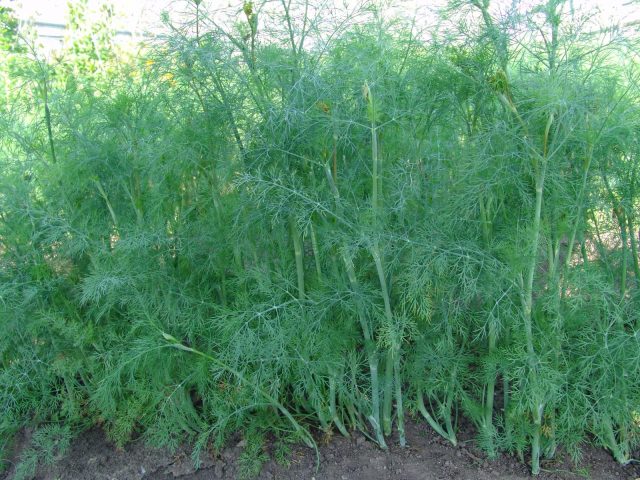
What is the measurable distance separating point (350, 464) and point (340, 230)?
4.27 ft

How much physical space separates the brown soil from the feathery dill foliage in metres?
0.10

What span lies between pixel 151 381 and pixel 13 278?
39.3 inches

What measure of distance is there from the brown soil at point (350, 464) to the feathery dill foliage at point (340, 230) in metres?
0.10

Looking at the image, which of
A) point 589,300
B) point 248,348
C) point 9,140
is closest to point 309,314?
point 248,348

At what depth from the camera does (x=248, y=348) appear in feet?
9.31

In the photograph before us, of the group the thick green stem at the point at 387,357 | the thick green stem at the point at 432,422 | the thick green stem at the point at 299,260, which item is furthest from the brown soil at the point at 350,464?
the thick green stem at the point at 299,260

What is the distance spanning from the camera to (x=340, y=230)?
281 cm

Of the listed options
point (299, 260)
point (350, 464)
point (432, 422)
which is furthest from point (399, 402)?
point (299, 260)

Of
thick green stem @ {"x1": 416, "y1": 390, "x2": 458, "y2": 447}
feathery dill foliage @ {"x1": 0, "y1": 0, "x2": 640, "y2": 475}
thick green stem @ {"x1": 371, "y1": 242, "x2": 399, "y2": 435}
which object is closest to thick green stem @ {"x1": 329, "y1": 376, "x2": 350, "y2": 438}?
feathery dill foliage @ {"x1": 0, "y1": 0, "x2": 640, "y2": 475}

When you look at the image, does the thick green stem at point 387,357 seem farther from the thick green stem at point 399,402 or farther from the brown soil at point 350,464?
the brown soil at point 350,464

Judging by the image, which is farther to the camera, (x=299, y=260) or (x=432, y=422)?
(x=432, y=422)

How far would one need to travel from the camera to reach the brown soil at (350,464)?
303 cm

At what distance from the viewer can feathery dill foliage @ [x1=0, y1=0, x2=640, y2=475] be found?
2695 millimetres

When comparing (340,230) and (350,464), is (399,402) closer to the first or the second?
(350,464)
